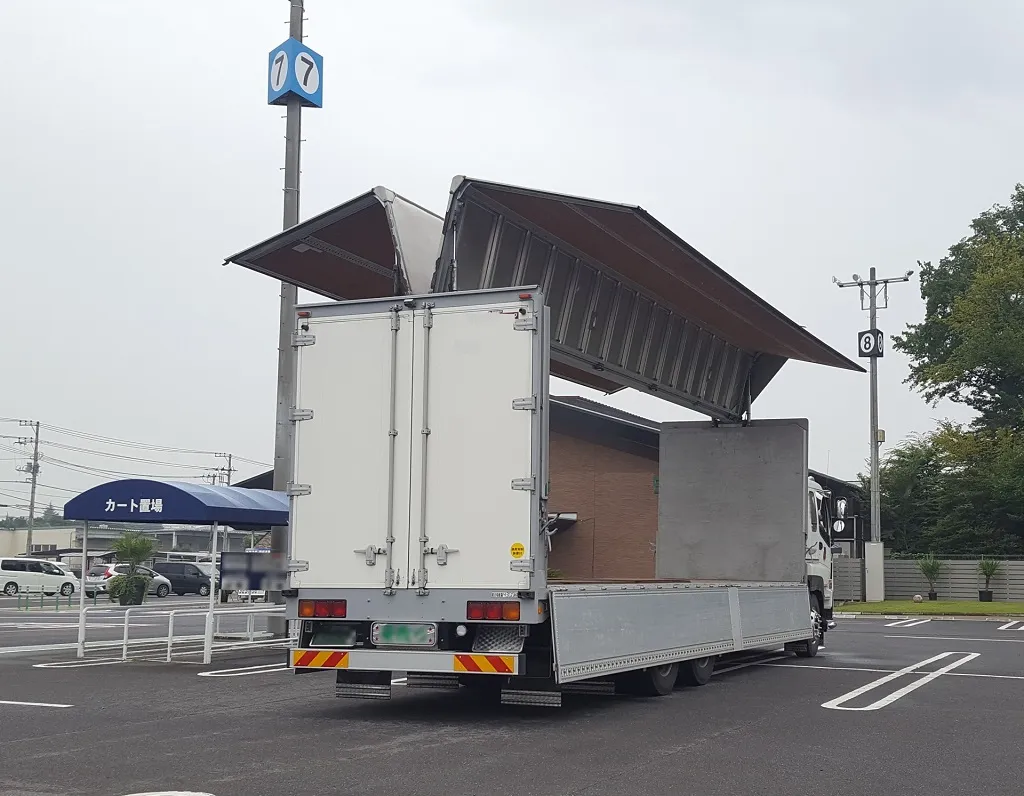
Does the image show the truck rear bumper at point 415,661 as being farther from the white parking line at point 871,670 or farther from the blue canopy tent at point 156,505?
the white parking line at point 871,670

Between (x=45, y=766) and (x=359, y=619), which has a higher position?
(x=359, y=619)

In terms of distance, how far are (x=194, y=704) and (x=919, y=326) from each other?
5019 cm

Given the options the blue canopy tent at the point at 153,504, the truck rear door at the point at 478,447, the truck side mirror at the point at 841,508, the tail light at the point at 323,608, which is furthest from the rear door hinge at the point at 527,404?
the truck side mirror at the point at 841,508

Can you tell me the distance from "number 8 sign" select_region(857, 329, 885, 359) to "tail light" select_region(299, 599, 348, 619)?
3225cm

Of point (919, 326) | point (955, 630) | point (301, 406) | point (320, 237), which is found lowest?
point (955, 630)

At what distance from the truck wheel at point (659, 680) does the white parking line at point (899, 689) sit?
1.57 metres

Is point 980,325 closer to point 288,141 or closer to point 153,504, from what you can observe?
point 288,141

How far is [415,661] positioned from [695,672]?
451 cm

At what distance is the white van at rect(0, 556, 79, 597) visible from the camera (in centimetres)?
4709

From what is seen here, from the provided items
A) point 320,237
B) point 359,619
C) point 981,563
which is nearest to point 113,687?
point 359,619

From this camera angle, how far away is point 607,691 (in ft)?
38.1

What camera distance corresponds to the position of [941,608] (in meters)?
35.4

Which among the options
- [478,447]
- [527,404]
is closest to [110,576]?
[478,447]

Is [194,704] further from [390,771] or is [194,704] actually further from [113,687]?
[390,771]
